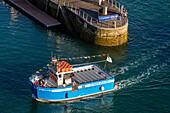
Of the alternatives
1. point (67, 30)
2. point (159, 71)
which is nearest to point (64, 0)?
point (67, 30)

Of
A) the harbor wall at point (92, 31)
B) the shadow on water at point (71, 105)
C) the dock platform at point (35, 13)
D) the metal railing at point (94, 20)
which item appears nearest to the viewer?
the shadow on water at point (71, 105)

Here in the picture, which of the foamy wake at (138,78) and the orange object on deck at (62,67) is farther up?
the orange object on deck at (62,67)

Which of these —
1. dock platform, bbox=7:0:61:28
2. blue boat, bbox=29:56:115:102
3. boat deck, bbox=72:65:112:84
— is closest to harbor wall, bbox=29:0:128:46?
dock platform, bbox=7:0:61:28

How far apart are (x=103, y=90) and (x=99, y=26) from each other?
84.1 feet

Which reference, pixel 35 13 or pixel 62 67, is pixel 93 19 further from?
pixel 62 67

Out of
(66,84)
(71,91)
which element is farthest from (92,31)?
(71,91)

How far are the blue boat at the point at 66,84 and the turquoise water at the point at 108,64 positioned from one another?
1.40m

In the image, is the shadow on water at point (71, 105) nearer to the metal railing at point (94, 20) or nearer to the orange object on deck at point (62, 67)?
the orange object on deck at point (62, 67)

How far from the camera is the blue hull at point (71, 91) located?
65.9 meters

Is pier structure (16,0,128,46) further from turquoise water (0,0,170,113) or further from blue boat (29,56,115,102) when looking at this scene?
blue boat (29,56,115,102)

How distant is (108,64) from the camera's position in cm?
8269

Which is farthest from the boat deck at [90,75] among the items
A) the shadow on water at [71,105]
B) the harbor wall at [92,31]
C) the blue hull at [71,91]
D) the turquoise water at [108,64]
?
the harbor wall at [92,31]

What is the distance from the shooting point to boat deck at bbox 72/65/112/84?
69.9 meters

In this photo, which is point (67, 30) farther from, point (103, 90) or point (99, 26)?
point (103, 90)
